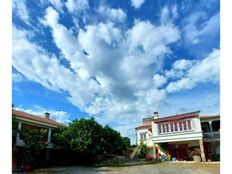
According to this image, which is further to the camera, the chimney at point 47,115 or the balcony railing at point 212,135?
the chimney at point 47,115

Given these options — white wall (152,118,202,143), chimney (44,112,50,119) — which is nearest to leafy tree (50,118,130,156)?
white wall (152,118,202,143)

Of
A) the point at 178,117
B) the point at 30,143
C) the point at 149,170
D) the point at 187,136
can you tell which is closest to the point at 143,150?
the point at 187,136

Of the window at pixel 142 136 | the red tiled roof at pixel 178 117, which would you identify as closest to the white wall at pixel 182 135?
the red tiled roof at pixel 178 117

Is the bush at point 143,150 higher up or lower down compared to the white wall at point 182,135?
lower down

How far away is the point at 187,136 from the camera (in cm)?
1422

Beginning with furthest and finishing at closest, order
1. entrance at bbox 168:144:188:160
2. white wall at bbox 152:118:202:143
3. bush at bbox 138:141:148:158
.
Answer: bush at bbox 138:141:148:158
entrance at bbox 168:144:188:160
white wall at bbox 152:118:202:143

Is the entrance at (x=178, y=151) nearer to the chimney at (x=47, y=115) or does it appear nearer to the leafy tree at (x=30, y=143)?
the leafy tree at (x=30, y=143)

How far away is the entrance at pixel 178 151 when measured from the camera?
15.8 meters

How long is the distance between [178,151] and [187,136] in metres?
2.71

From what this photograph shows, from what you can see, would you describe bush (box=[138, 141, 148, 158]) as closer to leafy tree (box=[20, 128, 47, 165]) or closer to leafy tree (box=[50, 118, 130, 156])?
leafy tree (box=[50, 118, 130, 156])

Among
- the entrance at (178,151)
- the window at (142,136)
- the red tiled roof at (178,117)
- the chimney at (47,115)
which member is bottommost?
the entrance at (178,151)

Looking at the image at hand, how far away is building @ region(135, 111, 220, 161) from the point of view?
13984 millimetres

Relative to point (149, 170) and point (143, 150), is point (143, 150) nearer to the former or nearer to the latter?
point (143, 150)
